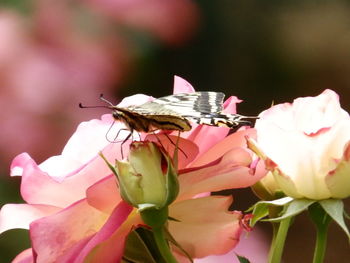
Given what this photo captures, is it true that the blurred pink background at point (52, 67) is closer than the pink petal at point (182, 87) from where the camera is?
No

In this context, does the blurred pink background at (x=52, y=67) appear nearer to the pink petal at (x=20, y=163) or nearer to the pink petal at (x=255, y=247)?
the pink petal at (x=255, y=247)

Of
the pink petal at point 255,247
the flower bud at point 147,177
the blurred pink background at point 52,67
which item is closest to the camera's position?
the flower bud at point 147,177

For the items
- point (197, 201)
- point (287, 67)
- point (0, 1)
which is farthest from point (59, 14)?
point (287, 67)

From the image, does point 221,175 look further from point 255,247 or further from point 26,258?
point 255,247

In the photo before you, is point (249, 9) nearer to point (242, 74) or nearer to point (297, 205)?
point (242, 74)

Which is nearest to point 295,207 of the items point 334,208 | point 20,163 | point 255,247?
point 334,208

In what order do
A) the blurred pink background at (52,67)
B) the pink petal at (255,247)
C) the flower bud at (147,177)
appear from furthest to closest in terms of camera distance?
the blurred pink background at (52,67)
the pink petal at (255,247)
the flower bud at (147,177)

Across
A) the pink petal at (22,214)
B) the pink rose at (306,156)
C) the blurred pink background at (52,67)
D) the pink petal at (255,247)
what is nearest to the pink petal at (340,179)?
the pink rose at (306,156)

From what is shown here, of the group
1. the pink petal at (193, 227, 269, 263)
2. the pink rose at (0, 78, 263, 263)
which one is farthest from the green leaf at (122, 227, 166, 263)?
the pink petal at (193, 227, 269, 263)
